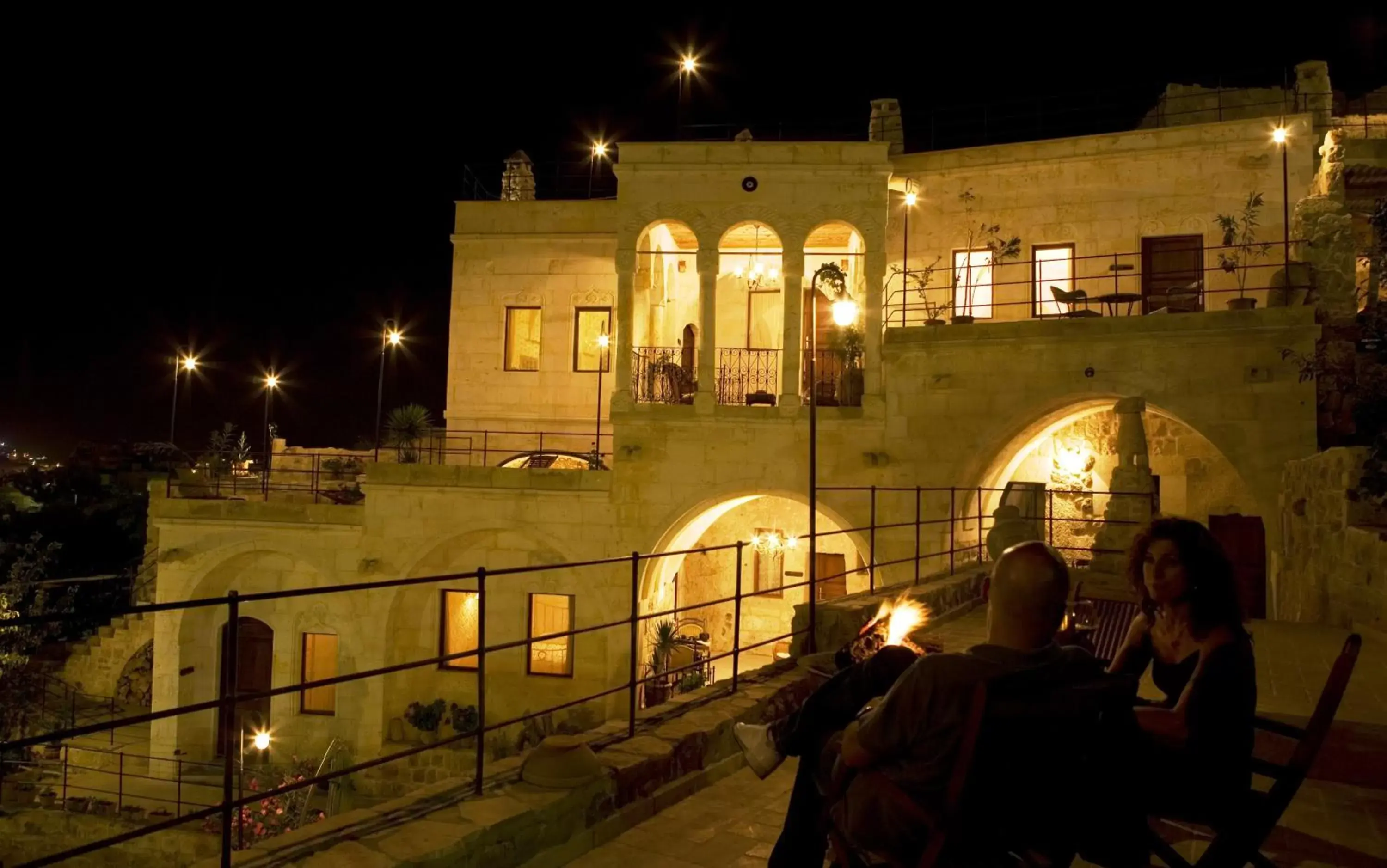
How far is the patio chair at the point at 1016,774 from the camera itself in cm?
241

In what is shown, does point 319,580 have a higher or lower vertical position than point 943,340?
lower

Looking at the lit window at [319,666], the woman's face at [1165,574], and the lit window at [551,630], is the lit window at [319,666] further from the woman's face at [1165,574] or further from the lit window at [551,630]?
the woman's face at [1165,574]

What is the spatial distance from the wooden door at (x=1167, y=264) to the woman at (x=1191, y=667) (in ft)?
49.5

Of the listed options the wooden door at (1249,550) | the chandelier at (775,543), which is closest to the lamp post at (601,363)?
the chandelier at (775,543)

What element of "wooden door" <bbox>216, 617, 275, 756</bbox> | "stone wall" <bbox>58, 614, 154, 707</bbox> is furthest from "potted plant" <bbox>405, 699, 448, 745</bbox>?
"stone wall" <bbox>58, 614, 154, 707</bbox>

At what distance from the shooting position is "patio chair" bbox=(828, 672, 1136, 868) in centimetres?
241

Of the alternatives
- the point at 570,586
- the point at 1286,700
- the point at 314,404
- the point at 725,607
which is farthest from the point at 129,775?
the point at 314,404

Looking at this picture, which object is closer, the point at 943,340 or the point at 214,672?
the point at 943,340

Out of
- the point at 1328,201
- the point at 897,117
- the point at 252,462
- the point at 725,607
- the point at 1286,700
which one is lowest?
the point at 725,607

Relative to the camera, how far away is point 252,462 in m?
22.2

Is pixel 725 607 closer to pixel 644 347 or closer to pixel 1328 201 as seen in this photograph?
pixel 644 347

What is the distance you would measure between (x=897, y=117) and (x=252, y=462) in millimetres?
16599

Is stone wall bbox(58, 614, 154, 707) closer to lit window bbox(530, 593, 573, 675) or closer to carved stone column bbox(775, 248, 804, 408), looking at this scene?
lit window bbox(530, 593, 573, 675)

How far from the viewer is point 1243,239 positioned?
1639 cm
